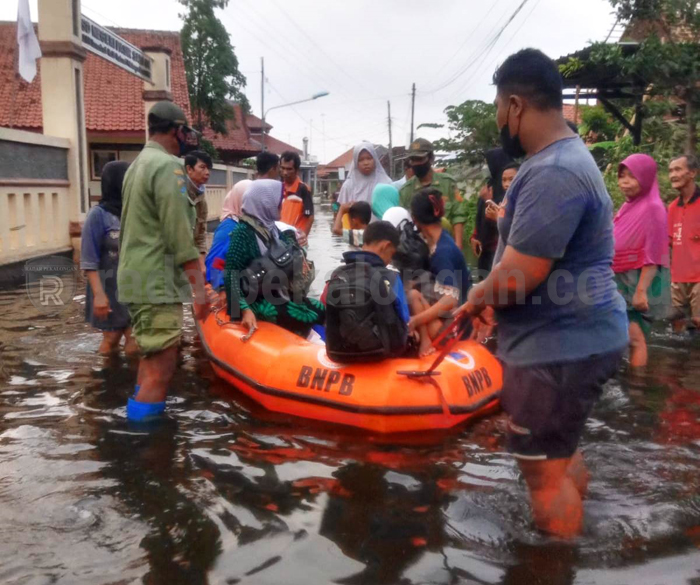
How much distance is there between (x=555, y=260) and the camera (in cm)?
271

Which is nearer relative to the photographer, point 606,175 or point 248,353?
point 248,353

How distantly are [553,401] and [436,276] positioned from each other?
251cm

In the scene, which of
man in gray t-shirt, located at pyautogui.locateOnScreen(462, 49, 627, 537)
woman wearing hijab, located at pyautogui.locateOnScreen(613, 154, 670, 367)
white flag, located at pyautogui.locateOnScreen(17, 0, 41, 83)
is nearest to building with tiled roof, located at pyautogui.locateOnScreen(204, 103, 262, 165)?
white flag, located at pyautogui.locateOnScreen(17, 0, 41, 83)

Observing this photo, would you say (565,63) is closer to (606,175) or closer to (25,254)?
(606,175)

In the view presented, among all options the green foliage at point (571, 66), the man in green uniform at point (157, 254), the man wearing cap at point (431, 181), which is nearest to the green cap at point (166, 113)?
the man in green uniform at point (157, 254)

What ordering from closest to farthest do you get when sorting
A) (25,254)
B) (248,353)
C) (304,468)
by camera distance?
(304,468) → (248,353) → (25,254)

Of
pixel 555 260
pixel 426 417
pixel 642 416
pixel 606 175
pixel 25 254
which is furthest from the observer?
pixel 606 175

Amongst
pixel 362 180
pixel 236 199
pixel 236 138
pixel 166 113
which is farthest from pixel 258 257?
pixel 236 138

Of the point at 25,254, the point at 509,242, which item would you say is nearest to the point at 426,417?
the point at 509,242

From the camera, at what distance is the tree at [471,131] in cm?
Result: 1817

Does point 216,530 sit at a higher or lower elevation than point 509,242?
lower

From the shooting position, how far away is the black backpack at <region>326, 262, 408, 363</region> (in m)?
4.56

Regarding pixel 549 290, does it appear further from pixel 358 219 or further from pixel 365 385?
pixel 358 219

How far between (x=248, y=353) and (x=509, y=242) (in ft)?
9.64
